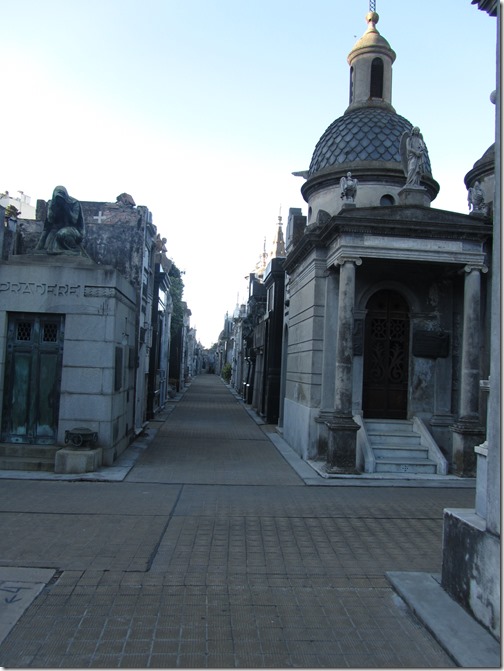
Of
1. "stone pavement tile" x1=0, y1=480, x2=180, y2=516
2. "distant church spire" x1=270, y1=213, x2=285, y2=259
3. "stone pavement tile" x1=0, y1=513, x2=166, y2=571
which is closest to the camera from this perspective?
"stone pavement tile" x1=0, y1=513, x2=166, y2=571

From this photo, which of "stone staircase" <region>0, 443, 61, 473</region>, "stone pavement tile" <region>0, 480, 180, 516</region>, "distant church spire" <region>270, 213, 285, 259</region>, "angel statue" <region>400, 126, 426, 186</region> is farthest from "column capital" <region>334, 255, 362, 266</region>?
"distant church spire" <region>270, 213, 285, 259</region>

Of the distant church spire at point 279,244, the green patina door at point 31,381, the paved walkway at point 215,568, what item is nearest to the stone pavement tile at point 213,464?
the paved walkway at point 215,568

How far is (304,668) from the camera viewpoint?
11.8ft

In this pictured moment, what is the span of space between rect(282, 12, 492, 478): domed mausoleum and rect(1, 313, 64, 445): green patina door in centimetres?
503

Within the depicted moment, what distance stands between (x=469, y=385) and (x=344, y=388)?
2506mm

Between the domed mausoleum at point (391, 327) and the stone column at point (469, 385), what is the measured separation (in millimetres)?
21

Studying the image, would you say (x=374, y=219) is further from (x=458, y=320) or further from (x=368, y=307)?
(x=458, y=320)

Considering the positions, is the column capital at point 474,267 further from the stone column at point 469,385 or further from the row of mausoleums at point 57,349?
the row of mausoleums at point 57,349

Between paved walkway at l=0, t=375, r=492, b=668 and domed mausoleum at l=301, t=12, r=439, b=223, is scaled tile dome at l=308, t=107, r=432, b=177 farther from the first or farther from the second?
paved walkway at l=0, t=375, r=492, b=668

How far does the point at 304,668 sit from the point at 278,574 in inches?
65.4

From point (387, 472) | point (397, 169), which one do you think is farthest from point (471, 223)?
point (387, 472)

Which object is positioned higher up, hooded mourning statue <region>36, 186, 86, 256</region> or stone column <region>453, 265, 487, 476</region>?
hooded mourning statue <region>36, 186, 86, 256</region>

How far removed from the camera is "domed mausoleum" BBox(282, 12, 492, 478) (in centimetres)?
1070

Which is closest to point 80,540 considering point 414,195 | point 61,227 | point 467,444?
point 61,227
